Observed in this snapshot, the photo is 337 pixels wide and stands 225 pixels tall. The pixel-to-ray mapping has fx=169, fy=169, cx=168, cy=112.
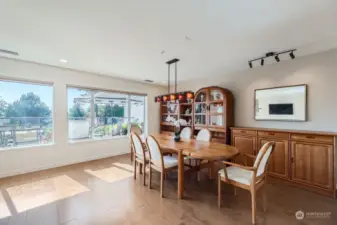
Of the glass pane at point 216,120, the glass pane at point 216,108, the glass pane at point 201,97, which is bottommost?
the glass pane at point 216,120

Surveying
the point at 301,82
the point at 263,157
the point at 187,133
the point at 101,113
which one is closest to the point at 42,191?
the point at 101,113

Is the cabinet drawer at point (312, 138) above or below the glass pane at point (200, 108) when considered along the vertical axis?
below

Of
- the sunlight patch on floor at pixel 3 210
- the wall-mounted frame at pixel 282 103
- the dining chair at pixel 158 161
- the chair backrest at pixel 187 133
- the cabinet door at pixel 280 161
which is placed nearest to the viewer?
the sunlight patch on floor at pixel 3 210

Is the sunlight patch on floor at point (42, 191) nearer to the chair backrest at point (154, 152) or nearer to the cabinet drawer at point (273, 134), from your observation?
the chair backrest at point (154, 152)

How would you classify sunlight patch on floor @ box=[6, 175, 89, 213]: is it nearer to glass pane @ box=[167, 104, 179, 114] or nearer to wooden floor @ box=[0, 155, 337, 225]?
wooden floor @ box=[0, 155, 337, 225]

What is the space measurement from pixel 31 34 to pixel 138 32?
1.54 m

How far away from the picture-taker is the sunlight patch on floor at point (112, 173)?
11.1 feet

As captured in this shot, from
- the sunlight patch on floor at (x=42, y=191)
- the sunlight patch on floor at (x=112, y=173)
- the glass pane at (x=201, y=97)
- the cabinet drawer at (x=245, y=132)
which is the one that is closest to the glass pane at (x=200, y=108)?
the glass pane at (x=201, y=97)

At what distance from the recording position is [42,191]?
110 inches

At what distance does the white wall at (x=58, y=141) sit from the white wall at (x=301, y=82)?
3420 mm

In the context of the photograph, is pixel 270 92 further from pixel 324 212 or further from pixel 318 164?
pixel 324 212

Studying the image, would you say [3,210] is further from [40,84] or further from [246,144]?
[246,144]

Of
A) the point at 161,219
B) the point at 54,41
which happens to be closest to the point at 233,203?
the point at 161,219

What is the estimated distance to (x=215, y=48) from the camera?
2902 millimetres
